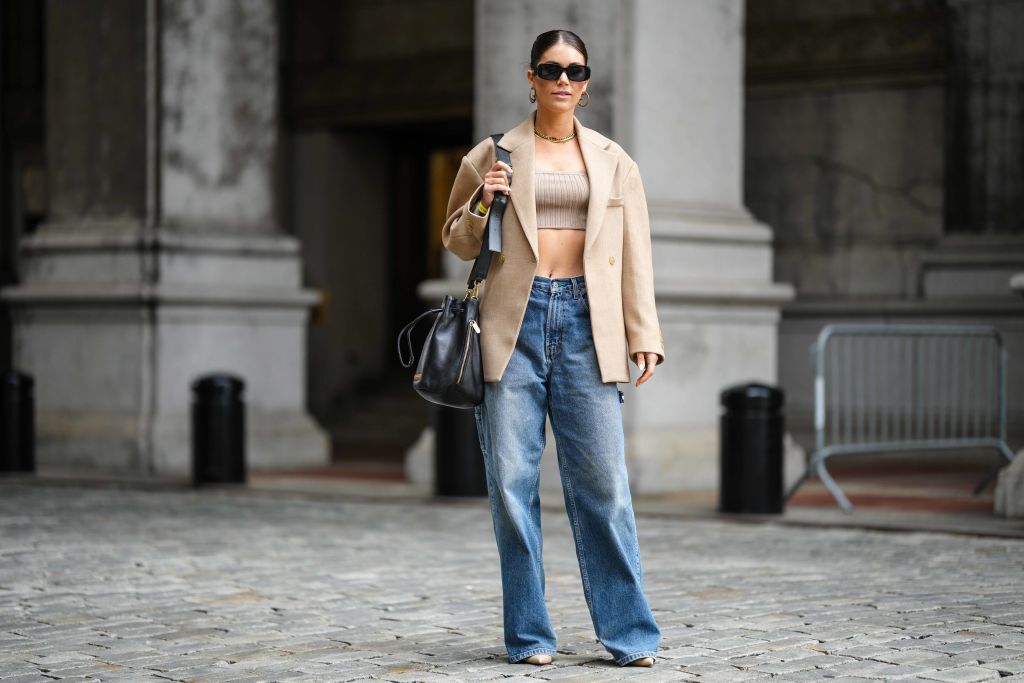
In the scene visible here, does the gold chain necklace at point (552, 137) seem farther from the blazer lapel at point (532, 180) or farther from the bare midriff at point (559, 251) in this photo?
the bare midriff at point (559, 251)

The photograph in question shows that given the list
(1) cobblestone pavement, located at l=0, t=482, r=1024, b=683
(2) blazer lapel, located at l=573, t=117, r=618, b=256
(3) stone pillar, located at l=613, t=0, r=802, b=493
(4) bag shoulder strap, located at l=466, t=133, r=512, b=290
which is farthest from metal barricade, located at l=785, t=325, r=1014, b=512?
(4) bag shoulder strap, located at l=466, t=133, r=512, b=290

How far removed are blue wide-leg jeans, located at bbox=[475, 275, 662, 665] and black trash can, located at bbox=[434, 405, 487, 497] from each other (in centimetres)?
597

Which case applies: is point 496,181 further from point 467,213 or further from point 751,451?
point 751,451

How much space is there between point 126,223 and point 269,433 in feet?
7.04

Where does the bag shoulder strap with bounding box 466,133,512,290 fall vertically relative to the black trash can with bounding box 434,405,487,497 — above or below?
above

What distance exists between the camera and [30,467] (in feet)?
44.9

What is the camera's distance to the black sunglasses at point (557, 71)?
17.8ft

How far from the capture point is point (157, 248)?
14.0 metres

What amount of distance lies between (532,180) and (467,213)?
0.78 feet

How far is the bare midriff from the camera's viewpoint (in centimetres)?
555

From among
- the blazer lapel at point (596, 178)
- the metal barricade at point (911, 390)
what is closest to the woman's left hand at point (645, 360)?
the blazer lapel at point (596, 178)

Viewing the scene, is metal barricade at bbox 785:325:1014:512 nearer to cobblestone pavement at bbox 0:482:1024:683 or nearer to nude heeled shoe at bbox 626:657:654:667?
cobblestone pavement at bbox 0:482:1024:683

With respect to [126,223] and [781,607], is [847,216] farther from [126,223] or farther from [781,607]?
[781,607]

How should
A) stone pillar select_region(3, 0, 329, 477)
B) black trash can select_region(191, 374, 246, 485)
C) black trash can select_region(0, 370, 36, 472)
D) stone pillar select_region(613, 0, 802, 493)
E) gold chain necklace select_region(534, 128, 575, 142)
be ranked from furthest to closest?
stone pillar select_region(3, 0, 329, 477)
black trash can select_region(0, 370, 36, 472)
black trash can select_region(191, 374, 246, 485)
stone pillar select_region(613, 0, 802, 493)
gold chain necklace select_region(534, 128, 575, 142)
